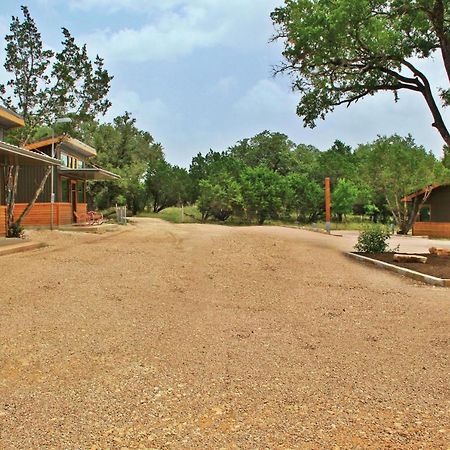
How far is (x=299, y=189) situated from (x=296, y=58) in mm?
30791

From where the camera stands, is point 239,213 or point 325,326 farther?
point 239,213

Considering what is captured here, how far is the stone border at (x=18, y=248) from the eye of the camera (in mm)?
11640

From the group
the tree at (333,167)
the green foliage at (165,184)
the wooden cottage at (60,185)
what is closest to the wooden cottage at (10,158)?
the wooden cottage at (60,185)

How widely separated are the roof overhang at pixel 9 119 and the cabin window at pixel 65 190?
8308 mm

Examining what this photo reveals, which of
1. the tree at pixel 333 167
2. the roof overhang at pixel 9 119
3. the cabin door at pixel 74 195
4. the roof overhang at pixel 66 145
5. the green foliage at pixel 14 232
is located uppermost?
the tree at pixel 333 167

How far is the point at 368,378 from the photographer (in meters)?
4.00

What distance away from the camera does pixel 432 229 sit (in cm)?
3084

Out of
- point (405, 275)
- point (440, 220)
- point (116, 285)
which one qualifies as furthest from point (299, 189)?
point (116, 285)

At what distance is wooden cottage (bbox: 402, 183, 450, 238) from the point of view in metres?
30.2

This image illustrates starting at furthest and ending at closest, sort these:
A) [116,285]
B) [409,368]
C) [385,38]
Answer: [385,38] → [116,285] → [409,368]

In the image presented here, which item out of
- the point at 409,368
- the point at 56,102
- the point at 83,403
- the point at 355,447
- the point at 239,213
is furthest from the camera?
the point at 239,213

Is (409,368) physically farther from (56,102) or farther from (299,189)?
(299,189)

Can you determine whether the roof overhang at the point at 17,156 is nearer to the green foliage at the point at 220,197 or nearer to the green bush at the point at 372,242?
the green bush at the point at 372,242

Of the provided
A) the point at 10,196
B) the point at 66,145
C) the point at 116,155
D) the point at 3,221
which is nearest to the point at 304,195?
A: the point at 116,155
